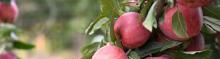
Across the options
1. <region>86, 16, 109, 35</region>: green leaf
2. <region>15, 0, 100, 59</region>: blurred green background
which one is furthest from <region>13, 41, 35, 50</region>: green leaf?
<region>15, 0, 100, 59</region>: blurred green background

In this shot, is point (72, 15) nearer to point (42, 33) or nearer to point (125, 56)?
point (42, 33)

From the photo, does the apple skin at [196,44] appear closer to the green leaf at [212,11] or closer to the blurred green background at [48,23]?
the green leaf at [212,11]

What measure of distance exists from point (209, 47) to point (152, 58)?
0.48 feet

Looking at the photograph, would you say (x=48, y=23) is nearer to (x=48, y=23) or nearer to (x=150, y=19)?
(x=48, y=23)

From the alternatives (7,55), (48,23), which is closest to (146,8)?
(7,55)

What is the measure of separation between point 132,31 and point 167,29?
58 mm

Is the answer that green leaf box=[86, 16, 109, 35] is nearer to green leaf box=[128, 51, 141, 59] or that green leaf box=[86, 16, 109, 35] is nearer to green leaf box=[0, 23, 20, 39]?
green leaf box=[128, 51, 141, 59]

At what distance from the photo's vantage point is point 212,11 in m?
1.03

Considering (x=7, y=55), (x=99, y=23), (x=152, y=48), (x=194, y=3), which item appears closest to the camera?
(x=194, y=3)

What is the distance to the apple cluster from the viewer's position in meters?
0.94

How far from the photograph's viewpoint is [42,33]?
601 cm

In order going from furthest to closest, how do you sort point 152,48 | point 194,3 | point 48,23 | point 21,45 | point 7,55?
point 48,23, point 21,45, point 7,55, point 152,48, point 194,3

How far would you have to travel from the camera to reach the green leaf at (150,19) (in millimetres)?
944

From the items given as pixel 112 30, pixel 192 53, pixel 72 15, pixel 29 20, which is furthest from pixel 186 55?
pixel 29 20
